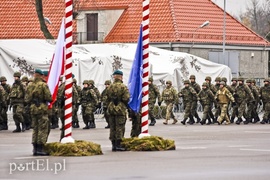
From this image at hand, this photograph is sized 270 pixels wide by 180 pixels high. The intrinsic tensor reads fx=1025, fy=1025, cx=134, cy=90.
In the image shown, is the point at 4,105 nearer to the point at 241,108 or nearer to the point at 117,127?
the point at 241,108

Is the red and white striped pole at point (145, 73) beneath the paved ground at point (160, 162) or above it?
above

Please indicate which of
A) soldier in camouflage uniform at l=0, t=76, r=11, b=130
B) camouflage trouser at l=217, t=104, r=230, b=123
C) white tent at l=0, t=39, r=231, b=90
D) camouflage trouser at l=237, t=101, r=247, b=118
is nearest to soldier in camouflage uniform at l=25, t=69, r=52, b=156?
soldier in camouflage uniform at l=0, t=76, r=11, b=130

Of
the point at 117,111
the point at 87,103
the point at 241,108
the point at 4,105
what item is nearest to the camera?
the point at 117,111

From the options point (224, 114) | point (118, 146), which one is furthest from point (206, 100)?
point (118, 146)

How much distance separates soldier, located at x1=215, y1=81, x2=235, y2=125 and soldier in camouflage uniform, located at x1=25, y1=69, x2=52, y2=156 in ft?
54.8

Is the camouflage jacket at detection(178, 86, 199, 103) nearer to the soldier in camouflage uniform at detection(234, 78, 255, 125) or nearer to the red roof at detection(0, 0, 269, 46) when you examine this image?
the soldier in camouflage uniform at detection(234, 78, 255, 125)

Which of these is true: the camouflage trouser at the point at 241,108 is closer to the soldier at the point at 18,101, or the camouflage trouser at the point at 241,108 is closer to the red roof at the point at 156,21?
the soldier at the point at 18,101

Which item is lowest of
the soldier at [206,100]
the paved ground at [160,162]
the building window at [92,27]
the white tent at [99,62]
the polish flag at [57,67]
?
the paved ground at [160,162]

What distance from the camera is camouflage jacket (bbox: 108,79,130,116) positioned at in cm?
2261

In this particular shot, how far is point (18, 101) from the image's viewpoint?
3234 cm

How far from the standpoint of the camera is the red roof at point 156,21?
190 ft

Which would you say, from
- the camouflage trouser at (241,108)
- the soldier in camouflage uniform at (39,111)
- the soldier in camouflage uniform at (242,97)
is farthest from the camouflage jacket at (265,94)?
the soldier in camouflage uniform at (39,111)

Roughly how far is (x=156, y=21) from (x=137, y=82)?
118 ft

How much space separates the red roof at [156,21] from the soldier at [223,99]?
60.3 ft
